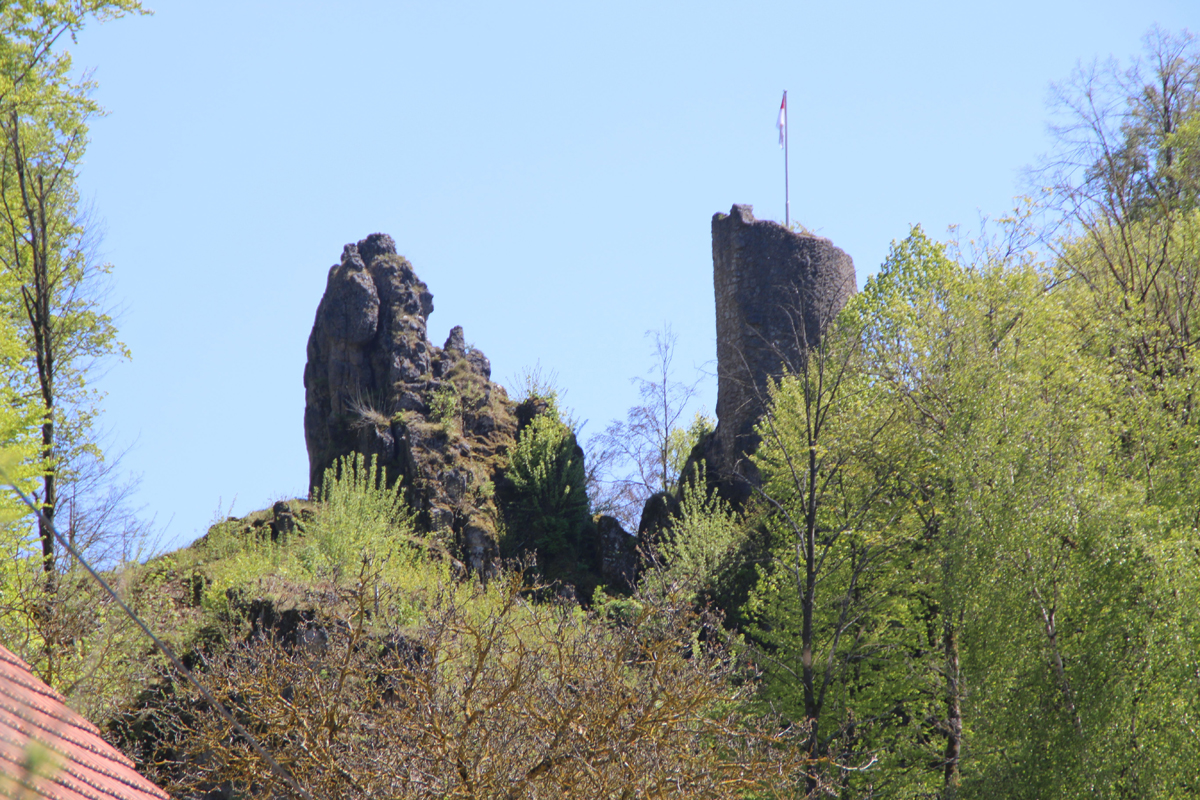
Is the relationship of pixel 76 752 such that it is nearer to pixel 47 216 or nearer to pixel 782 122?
pixel 47 216

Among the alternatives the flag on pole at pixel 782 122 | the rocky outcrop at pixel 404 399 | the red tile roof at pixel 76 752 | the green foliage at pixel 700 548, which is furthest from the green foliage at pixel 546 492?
the red tile roof at pixel 76 752

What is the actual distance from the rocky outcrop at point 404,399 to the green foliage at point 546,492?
23.4 inches

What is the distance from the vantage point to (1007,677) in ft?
37.8

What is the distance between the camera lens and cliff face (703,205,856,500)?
81.1ft

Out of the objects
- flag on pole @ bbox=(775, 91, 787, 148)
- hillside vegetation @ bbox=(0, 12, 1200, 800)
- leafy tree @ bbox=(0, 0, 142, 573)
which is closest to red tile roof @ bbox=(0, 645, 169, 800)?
hillside vegetation @ bbox=(0, 12, 1200, 800)

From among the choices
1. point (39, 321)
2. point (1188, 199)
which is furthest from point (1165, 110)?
point (39, 321)

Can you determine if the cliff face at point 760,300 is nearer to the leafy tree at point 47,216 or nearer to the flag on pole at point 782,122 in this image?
the flag on pole at point 782,122

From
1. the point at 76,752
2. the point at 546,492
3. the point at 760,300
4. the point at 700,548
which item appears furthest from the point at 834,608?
the point at 76,752

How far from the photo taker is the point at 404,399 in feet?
77.8

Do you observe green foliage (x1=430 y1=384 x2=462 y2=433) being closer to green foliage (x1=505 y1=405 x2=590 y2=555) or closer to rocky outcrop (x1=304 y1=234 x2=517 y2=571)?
rocky outcrop (x1=304 y1=234 x2=517 y2=571)

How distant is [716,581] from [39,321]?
13.2 m

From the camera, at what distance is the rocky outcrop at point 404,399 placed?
74.1 ft

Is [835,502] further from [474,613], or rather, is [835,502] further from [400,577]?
[400,577]

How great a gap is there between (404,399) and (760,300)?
9094 mm
